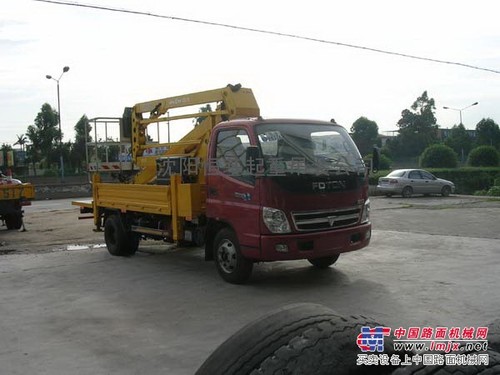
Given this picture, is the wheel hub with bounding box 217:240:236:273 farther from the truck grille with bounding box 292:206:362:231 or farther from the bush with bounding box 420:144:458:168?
the bush with bounding box 420:144:458:168

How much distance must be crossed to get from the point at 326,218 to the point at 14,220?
11.5 meters

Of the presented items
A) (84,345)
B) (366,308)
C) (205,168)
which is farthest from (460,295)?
(84,345)

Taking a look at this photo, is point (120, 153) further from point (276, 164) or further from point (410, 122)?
point (410, 122)

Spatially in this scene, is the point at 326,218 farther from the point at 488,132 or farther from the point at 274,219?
the point at 488,132

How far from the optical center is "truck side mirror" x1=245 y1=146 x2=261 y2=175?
6695 millimetres

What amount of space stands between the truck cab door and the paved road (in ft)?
2.69

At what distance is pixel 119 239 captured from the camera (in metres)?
9.91

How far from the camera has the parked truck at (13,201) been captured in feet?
48.7

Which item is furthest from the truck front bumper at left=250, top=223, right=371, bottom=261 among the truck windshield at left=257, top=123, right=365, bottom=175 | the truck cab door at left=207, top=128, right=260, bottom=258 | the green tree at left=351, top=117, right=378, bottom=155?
the green tree at left=351, top=117, right=378, bottom=155

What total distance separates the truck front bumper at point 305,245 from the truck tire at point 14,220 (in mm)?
10561

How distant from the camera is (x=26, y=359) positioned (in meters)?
4.71

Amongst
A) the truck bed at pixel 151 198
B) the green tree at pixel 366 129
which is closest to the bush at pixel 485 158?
the truck bed at pixel 151 198

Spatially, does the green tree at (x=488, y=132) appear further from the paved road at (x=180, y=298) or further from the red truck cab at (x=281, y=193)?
the red truck cab at (x=281, y=193)

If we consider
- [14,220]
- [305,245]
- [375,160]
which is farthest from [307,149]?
[14,220]
